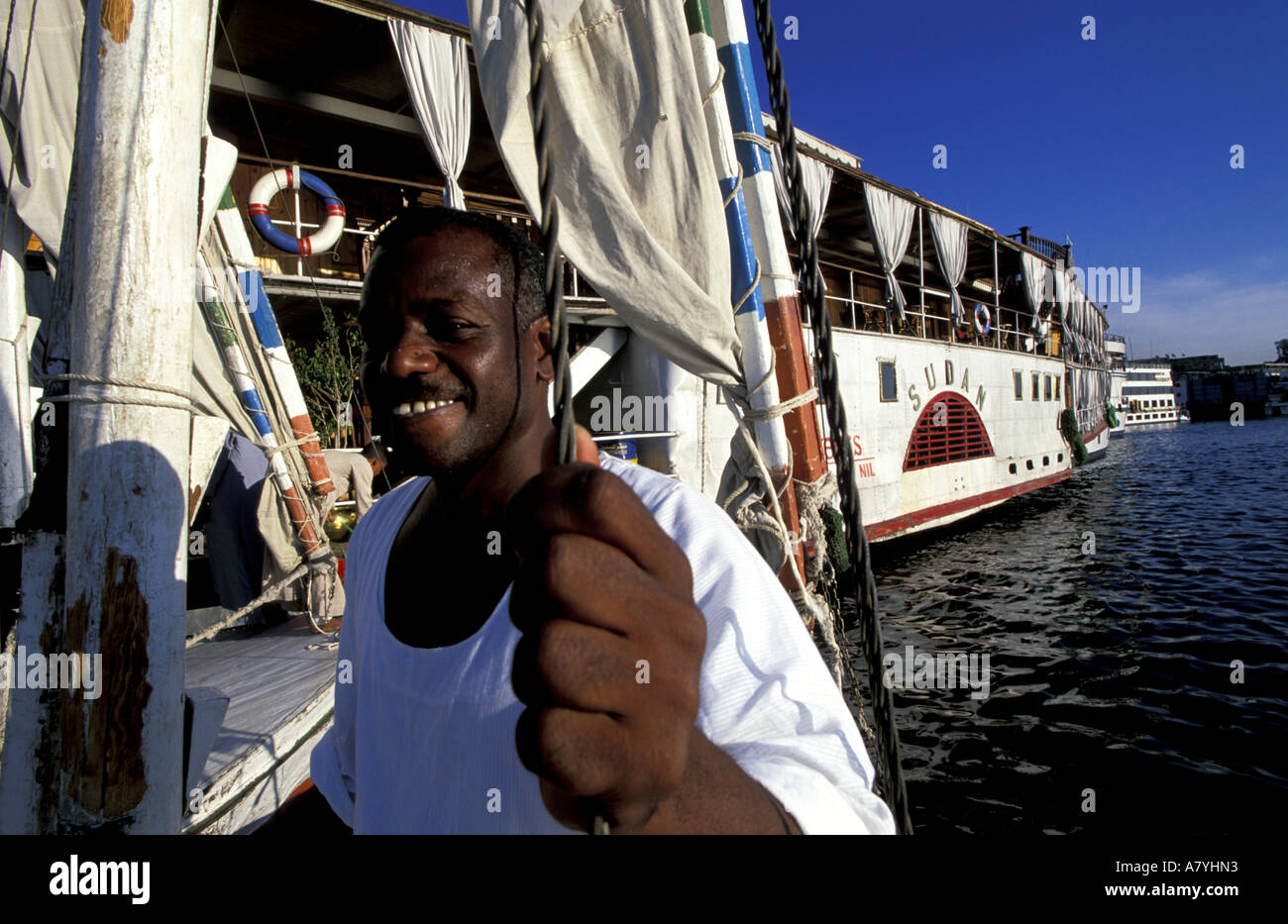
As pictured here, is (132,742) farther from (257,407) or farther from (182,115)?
(257,407)

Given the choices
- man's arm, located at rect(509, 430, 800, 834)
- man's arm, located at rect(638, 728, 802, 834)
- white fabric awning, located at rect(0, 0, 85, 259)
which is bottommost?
man's arm, located at rect(638, 728, 802, 834)

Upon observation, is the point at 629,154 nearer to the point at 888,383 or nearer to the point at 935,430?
the point at 888,383

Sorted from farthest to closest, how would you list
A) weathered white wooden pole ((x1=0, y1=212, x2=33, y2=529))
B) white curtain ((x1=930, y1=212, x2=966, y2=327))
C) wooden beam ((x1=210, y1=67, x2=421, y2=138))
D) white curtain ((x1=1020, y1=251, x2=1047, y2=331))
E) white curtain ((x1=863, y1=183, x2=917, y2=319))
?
white curtain ((x1=1020, y1=251, x2=1047, y2=331)) < white curtain ((x1=930, y1=212, x2=966, y2=327)) < white curtain ((x1=863, y1=183, x2=917, y2=319)) < wooden beam ((x1=210, y1=67, x2=421, y2=138)) < weathered white wooden pole ((x1=0, y1=212, x2=33, y2=529))

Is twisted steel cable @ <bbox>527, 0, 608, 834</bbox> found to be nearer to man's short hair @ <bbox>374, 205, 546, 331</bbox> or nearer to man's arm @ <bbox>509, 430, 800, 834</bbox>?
man's arm @ <bbox>509, 430, 800, 834</bbox>

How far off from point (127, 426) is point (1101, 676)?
8663mm

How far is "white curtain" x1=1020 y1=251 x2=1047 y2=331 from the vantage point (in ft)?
69.9

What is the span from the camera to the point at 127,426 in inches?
56.6

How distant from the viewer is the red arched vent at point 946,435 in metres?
14.7

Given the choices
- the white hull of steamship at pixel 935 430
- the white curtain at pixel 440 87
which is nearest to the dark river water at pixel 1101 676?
the white hull of steamship at pixel 935 430

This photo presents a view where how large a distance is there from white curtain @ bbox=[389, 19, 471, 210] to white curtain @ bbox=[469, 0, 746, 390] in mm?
6217

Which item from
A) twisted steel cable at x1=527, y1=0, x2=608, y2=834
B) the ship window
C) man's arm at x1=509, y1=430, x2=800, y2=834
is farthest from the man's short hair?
the ship window

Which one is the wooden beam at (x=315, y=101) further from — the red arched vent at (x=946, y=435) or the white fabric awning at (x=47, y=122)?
the red arched vent at (x=946, y=435)

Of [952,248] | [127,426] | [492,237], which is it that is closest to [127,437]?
[127,426]
